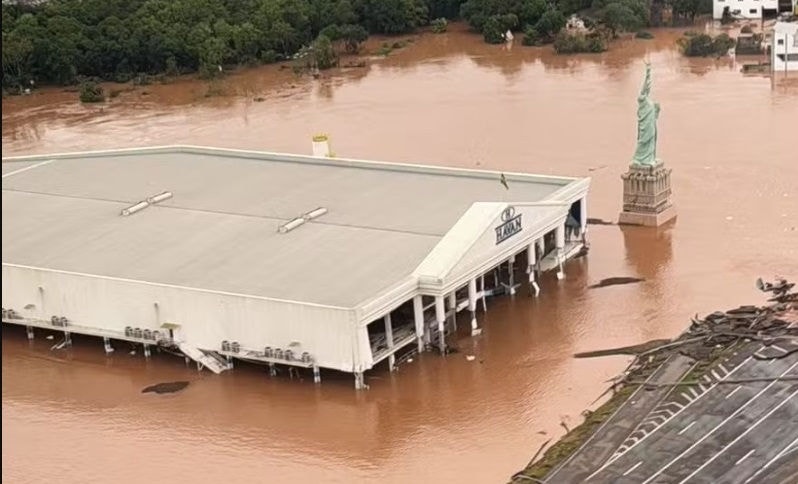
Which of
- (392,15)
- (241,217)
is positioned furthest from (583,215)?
(392,15)

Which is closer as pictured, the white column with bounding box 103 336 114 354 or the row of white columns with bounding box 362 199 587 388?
the row of white columns with bounding box 362 199 587 388

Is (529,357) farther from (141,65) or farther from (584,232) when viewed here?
(141,65)

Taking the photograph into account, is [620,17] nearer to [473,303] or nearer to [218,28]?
[218,28]

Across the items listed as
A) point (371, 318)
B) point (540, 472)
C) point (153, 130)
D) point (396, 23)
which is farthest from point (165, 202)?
point (396, 23)

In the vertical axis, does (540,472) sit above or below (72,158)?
below

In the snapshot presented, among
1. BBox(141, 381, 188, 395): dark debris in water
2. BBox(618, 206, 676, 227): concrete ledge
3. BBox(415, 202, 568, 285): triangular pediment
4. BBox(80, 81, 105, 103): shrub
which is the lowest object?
BBox(141, 381, 188, 395): dark debris in water

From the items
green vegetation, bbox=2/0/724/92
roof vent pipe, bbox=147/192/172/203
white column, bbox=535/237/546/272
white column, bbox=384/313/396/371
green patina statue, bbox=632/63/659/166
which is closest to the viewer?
white column, bbox=384/313/396/371

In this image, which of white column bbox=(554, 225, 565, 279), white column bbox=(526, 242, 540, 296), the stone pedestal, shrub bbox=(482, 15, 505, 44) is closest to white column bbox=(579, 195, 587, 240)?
Answer: white column bbox=(554, 225, 565, 279)

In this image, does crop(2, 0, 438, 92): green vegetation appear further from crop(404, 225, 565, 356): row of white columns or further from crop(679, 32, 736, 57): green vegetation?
crop(404, 225, 565, 356): row of white columns
